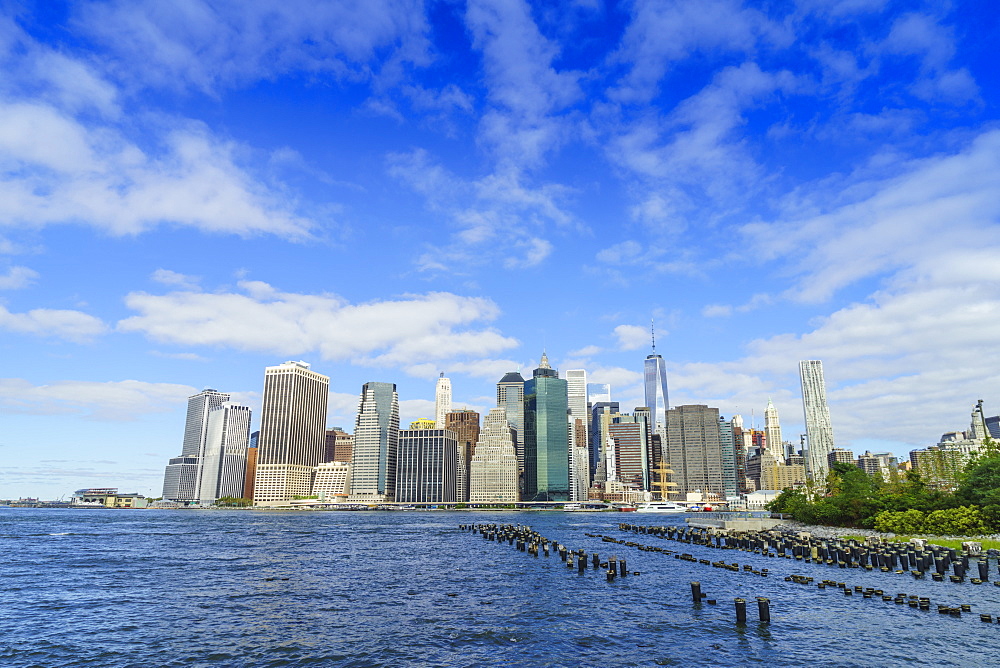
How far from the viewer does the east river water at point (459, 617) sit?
37.0 m

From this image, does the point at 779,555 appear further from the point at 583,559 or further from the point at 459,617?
the point at 459,617

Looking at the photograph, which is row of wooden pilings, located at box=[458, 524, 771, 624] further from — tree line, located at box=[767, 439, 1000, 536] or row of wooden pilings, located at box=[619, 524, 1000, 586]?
tree line, located at box=[767, 439, 1000, 536]

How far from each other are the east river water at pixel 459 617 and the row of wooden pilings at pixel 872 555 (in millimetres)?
3317

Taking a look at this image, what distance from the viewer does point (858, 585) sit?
58594 mm

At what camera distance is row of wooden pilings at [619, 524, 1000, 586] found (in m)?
63.9

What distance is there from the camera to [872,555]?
75.4 meters

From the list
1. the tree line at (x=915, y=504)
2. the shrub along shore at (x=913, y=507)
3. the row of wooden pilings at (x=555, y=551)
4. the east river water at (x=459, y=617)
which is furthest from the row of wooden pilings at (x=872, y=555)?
the row of wooden pilings at (x=555, y=551)

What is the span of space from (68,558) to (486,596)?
68.4 metres

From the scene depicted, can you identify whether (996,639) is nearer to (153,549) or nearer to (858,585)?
(858,585)

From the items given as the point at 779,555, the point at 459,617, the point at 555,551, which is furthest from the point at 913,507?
A: the point at 459,617

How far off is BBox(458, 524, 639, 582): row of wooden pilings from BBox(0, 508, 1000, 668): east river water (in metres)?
2.05

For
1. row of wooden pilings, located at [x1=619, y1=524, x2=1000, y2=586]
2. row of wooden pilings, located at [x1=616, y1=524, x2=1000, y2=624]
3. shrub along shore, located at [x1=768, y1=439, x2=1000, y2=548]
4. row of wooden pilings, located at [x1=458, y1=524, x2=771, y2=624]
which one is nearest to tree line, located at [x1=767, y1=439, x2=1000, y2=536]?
shrub along shore, located at [x1=768, y1=439, x2=1000, y2=548]

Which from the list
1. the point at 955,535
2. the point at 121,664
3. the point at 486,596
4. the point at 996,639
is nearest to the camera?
the point at 121,664

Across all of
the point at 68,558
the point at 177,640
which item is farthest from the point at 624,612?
the point at 68,558
